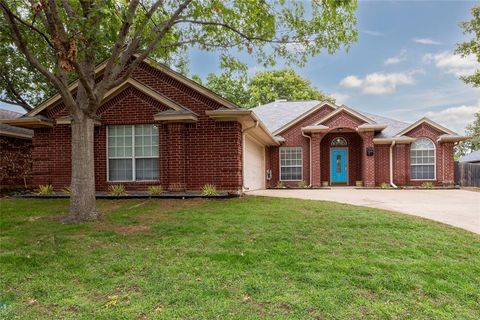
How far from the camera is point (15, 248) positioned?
5.29 m

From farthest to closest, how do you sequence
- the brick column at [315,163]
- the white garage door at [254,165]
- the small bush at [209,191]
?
the brick column at [315,163]
the white garage door at [254,165]
the small bush at [209,191]

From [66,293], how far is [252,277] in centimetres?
204

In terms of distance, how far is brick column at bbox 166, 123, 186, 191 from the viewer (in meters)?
11.4

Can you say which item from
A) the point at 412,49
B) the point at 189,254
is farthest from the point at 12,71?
the point at 412,49

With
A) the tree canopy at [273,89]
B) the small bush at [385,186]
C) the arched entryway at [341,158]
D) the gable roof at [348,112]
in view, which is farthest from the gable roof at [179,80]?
the tree canopy at [273,89]

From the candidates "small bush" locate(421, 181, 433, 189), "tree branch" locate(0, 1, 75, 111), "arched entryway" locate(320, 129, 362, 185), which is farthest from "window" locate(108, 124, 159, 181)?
"small bush" locate(421, 181, 433, 189)

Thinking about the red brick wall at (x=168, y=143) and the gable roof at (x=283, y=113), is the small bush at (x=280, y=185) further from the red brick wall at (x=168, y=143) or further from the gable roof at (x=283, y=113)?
the red brick wall at (x=168, y=143)

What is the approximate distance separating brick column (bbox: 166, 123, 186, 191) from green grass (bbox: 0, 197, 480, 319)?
437 centimetres

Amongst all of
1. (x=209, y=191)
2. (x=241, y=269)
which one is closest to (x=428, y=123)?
(x=209, y=191)

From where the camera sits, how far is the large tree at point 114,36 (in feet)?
20.8

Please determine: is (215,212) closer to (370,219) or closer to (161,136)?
(370,219)

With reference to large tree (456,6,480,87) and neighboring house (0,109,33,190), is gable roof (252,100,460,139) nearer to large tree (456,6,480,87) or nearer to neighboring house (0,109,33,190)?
large tree (456,6,480,87)

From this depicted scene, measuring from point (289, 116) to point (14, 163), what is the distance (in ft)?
49.0

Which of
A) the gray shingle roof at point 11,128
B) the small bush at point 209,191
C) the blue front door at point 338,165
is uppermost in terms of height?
the gray shingle roof at point 11,128
